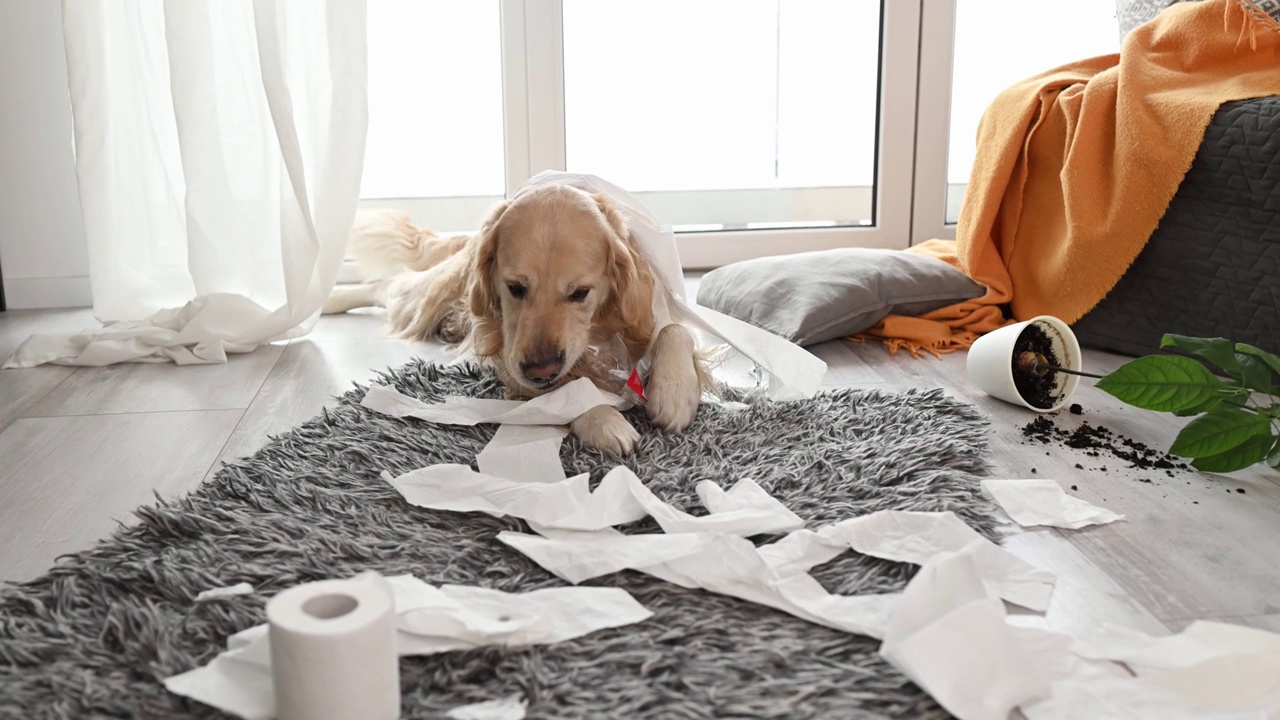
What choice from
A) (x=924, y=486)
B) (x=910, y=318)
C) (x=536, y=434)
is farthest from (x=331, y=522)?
(x=910, y=318)

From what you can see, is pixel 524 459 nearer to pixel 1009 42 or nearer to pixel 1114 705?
pixel 1114 705

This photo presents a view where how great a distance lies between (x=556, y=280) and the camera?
1.85m

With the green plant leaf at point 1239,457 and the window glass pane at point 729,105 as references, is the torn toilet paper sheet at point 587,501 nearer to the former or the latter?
the green plant leaf at point 1239,457

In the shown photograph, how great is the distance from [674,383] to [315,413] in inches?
28.3

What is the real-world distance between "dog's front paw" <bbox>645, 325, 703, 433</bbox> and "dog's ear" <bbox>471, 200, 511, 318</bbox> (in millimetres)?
345

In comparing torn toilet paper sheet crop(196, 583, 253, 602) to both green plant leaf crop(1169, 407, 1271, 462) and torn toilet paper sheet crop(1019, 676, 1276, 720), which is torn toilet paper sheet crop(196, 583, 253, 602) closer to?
torn toilet paper sheet crop(1019, 676, 1276, 720)

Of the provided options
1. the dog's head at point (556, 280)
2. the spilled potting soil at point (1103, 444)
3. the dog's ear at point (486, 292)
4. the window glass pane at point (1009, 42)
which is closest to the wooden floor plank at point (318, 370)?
the dog's ear at point (486, 292)

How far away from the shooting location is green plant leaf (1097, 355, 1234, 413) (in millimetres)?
1630

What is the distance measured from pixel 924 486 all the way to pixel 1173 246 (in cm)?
113

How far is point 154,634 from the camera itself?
111cm

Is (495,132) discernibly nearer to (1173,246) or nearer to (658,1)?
(658,1)

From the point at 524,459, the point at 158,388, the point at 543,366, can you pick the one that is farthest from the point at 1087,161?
the point at 158,388

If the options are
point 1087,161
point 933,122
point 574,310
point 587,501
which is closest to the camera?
point 587,501

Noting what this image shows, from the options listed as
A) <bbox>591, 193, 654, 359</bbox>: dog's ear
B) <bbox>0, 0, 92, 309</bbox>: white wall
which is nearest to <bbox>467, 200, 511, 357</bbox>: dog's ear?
<bbox>591, 193, 654, 359</bbox>: dog's ear
